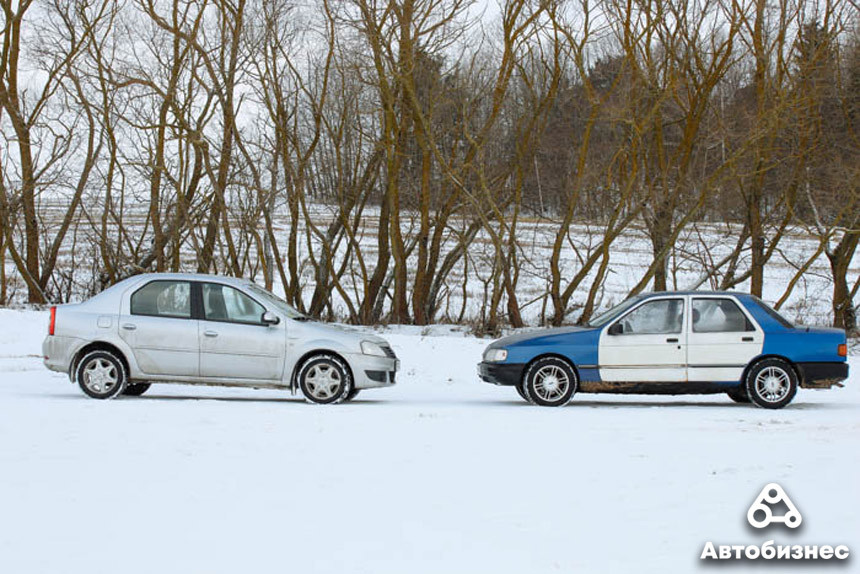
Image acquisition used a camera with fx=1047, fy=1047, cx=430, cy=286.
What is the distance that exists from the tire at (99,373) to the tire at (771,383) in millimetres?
8007

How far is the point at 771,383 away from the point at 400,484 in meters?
7.20

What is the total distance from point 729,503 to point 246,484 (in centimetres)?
343

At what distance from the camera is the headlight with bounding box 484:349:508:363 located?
528 inches

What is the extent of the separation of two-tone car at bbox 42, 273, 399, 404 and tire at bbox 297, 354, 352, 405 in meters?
0.01

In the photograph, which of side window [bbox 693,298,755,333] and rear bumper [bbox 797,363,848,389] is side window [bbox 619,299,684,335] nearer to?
side window [bbox 693,298,755,333]

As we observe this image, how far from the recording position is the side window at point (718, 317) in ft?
44.0

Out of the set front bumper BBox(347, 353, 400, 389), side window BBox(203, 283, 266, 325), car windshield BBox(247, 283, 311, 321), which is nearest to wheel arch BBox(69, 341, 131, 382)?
side window BBox(203, 283, 266, 325)

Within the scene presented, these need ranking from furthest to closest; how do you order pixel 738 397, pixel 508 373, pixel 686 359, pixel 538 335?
pixel 738 397 < pixel 538 335 < pixel 508 373 < pixel 686 359

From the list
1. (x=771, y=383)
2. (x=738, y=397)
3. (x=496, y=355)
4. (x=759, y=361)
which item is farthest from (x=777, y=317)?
(x=496, y=355)

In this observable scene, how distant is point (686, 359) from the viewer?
13.3 meters

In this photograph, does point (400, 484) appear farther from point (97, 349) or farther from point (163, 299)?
point (97, 349)

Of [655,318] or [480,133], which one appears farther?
[480,133]

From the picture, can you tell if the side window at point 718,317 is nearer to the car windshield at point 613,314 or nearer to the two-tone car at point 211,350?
the car windshield at point 613,314

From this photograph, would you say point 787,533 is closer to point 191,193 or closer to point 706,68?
point 706,68
